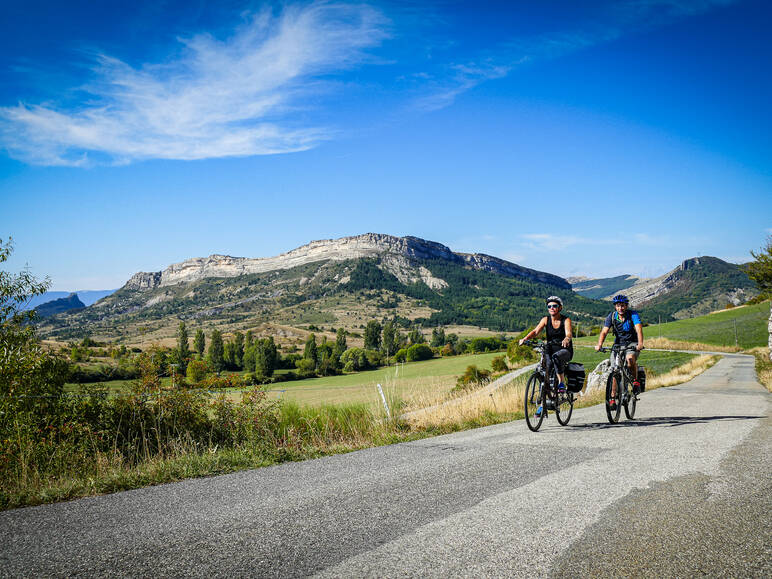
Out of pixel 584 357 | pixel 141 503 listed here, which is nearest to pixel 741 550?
pixel 141 503

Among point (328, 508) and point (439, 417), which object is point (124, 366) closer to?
point (439, 417)

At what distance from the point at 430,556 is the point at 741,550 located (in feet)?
7.49

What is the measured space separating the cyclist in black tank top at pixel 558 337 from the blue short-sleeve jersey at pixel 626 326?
136cm

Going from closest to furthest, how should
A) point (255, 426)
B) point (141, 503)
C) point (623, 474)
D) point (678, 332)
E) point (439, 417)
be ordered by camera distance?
point (141, 503), point (623, 474), point (255, 426), point (439, 417), point (678, 332)

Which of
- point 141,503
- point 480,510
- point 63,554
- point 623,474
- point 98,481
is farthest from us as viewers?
point 98,481

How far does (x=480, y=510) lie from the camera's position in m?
4.64

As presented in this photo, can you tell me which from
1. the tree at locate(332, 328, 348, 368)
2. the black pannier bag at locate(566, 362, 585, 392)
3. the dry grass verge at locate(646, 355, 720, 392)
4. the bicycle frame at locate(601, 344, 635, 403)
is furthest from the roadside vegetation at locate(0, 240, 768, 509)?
the tree at locate(332, 328, 348, 368)

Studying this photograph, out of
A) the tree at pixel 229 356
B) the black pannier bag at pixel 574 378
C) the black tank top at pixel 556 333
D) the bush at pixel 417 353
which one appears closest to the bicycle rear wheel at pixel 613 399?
the black pannier bag at pixel 574 378

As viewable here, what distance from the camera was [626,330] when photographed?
427 inches

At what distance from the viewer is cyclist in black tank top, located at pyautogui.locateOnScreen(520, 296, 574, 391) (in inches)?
384

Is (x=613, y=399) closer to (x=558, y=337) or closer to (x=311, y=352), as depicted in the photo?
(x=558, y=337)

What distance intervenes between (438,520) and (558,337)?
20.8ft

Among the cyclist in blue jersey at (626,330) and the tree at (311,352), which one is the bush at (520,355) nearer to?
the tree at (311,352)

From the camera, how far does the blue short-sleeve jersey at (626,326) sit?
10.8 m
